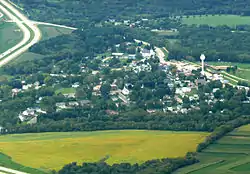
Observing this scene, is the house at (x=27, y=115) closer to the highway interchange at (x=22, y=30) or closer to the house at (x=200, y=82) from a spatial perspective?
the house at (x=200, y=82)

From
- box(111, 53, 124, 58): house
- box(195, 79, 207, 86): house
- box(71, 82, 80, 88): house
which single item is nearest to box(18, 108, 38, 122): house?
box(71, 82, 80, 88): house

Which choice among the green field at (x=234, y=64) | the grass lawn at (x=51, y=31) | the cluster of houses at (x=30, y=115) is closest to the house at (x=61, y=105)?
the cluster of houses at (x=30, y=115)

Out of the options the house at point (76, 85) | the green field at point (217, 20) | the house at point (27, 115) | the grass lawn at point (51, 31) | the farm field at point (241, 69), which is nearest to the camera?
the house at point (27, 115)

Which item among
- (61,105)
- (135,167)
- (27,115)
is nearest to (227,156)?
(135,167)

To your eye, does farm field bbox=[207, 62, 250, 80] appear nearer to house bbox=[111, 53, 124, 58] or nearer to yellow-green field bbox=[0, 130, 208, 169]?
house bbox=[111, 53, 124, 58]

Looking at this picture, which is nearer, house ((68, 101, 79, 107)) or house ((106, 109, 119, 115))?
house ((106, 109, 119, 115))

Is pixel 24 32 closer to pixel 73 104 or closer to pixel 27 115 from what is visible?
pixel 73 104
